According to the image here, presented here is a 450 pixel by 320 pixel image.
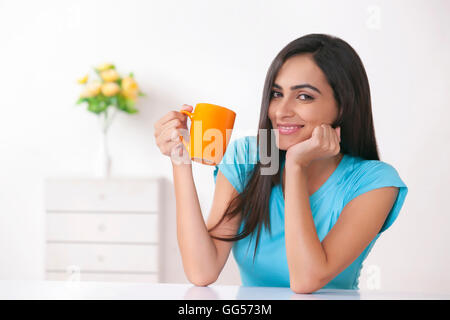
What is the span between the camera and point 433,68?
2.72 m

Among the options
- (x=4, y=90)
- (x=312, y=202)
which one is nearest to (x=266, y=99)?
(x=312, y=202)

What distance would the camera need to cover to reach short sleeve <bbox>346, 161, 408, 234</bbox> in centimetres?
97

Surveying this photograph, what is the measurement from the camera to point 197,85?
2824 millimetres

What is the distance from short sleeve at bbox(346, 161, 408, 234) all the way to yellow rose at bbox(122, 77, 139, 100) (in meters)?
1.83

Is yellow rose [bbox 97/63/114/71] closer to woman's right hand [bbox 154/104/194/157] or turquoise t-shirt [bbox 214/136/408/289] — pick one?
turquoise t-shirt [bbox 214/136/408/289]

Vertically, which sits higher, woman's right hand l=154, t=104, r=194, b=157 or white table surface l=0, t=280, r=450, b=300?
woman's right hand l=154, t=104, r=194, b=157

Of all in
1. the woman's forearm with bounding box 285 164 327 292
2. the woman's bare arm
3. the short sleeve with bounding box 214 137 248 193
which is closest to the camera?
the woman's forearm with bounding box 285 164 327 292

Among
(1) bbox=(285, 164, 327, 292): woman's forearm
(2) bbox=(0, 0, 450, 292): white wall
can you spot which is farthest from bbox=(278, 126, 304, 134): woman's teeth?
(2) bbox=(0, 0, 450, 292): white wall

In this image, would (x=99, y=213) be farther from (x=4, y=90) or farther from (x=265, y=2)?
(x=265, y=2)

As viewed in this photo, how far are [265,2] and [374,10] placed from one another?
64 centimetres

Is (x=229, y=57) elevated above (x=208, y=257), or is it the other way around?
(x=229, y=57)

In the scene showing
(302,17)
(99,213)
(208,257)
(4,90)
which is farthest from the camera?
(4,90)

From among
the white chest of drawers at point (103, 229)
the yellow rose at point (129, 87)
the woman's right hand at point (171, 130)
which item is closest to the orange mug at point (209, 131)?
the woman's right hand at point (171, 130)

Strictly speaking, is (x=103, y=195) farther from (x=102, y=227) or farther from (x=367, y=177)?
(x=367, y=177)
